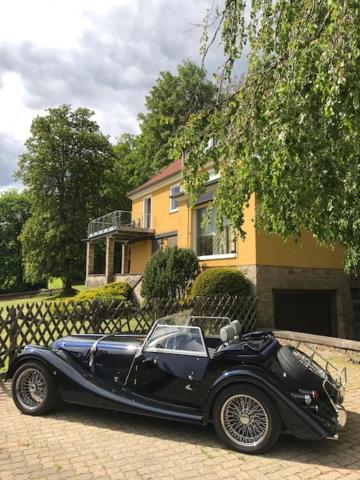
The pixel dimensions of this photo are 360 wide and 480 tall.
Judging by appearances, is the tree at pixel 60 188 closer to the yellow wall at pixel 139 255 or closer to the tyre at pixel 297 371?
the yellow wall at pixel 139 255

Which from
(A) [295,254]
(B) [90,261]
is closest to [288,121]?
(A) [295,254]

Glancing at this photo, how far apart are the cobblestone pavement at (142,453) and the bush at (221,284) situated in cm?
766

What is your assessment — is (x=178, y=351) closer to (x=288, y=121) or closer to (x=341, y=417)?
(x=341, y=417)

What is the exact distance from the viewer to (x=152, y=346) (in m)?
4.79

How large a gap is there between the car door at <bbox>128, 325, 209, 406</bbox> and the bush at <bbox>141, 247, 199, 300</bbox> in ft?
32.4

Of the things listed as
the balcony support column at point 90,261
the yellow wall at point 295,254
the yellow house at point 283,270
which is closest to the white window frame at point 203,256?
the yellow house at point 283,270

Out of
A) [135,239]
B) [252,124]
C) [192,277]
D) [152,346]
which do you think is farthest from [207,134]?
[135,239]

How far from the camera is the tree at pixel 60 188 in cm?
Answer: 3378

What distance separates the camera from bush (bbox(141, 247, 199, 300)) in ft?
48.4

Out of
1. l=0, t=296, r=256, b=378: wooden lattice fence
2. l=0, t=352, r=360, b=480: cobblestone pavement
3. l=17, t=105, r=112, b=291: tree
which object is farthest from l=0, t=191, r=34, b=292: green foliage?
l=0, t=352, r=360, b=480: cobblestone pavement

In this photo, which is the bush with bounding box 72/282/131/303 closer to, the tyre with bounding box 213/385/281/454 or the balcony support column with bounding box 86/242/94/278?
the balcony support column with bounding box 86/242/94/278

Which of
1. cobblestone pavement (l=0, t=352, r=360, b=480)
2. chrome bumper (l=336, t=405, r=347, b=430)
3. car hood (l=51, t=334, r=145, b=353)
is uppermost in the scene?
car hood (l=51, t=334, r=145, b=353)

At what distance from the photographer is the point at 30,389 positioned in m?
5.25

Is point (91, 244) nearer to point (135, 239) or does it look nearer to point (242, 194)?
point (135, 239)
